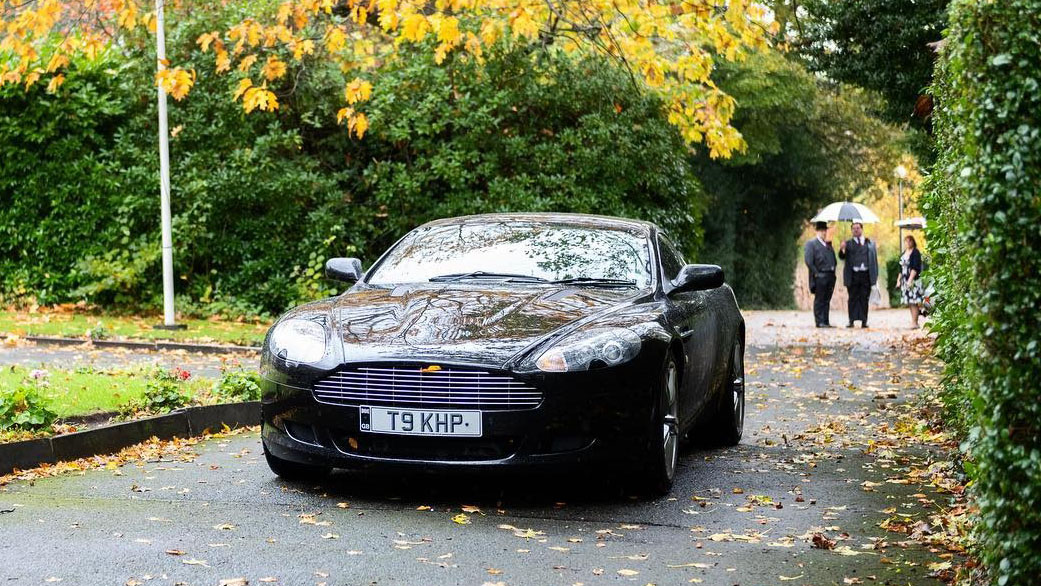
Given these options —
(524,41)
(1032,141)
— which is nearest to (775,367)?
(524,41)

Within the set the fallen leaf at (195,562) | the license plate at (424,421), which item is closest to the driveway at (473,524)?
the fallen leaf at (195,562)

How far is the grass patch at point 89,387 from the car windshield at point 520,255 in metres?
2.21

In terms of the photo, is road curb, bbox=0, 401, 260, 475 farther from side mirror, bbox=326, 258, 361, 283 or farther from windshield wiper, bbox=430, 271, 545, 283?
windshield wiper, bbox=430, 271, 545, 283

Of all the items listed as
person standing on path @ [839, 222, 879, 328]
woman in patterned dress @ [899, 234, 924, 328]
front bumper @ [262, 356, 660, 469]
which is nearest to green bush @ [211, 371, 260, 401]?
front bumper @ [262, 356, 660, 469]

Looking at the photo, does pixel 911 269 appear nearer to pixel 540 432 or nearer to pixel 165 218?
pixel 165 218

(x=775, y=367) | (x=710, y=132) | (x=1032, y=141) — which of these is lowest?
(x=775, y=367)

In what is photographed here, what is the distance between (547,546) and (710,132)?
13.6 meters

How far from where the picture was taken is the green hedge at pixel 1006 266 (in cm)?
411

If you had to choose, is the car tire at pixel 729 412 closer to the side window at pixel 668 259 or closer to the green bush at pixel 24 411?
the side window at pixel 668 259

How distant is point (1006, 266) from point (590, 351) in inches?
104

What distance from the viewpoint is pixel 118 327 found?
56.1 ft

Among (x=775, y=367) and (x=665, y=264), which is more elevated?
(x=665, y=264)

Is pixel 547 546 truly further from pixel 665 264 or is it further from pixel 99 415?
pixel 99 415

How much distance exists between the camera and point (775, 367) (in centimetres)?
1596
